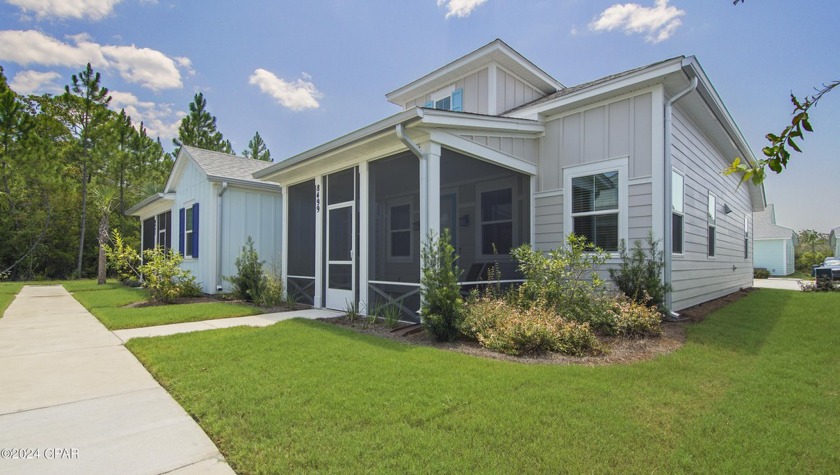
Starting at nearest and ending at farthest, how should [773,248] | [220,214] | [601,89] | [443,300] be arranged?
[443,300] → [601,89] → [220,214] → [773,248]

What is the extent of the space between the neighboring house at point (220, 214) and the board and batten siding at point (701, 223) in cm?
891

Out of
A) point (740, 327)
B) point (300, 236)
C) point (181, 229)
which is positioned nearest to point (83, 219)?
point (181, 229)

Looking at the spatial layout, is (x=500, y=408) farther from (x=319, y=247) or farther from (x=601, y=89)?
(x=319, y=247)

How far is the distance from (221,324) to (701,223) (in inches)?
350

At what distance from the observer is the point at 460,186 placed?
25.1 feet

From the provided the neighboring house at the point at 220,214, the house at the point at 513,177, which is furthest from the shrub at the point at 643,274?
the neighboring house at the point at 220,214

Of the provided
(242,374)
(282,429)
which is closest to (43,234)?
(242,374)

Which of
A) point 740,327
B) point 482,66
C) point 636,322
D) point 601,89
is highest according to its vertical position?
point 482,66

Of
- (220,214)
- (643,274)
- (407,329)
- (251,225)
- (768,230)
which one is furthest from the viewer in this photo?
(768,230)

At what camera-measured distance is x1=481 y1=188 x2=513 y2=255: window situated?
7.33 meters

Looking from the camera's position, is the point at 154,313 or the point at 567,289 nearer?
the point at 567,289

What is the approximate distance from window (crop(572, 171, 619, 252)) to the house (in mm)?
19

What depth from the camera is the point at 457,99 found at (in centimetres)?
933


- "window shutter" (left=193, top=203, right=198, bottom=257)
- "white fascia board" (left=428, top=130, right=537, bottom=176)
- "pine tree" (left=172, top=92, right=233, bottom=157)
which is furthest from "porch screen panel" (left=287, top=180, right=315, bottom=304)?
"pine tree" (left=172, top=92, right=233, bottom=157)
